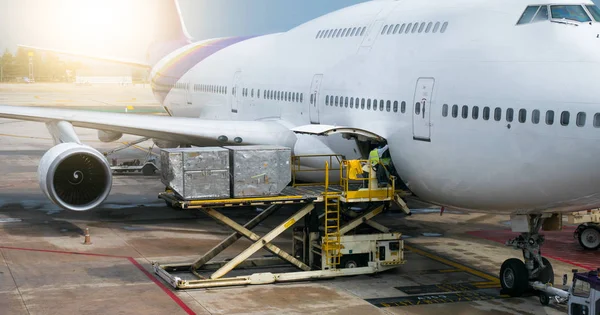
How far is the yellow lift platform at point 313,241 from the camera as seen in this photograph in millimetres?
17594

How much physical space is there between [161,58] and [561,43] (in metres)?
26.7

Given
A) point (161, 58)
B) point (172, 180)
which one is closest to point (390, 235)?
point (172, 180)

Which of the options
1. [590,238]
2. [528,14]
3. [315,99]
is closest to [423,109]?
[528,14]

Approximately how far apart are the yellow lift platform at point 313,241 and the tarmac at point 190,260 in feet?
0.80

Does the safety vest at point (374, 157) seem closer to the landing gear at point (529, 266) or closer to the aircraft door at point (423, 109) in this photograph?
the aircraft door at point (423, 109)

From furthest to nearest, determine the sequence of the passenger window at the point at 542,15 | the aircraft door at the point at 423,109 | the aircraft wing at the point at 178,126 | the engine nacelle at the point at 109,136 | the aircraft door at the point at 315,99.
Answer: the engine nacelle at the point at 109,136, the aircraft wing at the point at 178,126, the aircraft door at the point at 315,99, the aircraft door at the point at 423,109, the passenger window at the point at 542,15

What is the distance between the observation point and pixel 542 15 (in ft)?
52.5

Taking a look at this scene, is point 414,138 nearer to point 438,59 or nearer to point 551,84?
point 438,59

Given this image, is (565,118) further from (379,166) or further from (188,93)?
(188,93)

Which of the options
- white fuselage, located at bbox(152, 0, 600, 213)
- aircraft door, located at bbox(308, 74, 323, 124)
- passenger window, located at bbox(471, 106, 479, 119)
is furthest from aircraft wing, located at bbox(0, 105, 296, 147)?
passenger window, located at bbox(471, 106, 479, 119)

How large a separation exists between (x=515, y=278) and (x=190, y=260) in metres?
7.21

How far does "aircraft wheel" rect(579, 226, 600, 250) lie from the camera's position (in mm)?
21812

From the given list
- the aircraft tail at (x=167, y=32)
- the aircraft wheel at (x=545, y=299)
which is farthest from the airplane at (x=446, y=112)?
the aircraft tail at (x=167, y=32)

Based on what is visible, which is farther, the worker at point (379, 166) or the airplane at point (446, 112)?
the worker at point (379, 166)
